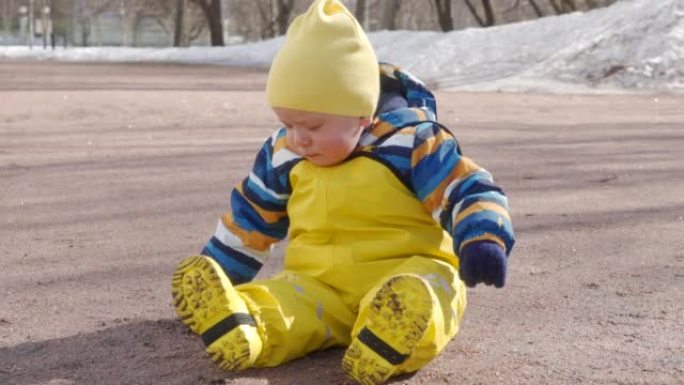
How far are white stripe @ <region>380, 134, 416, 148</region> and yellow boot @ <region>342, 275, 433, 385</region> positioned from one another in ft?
1.45

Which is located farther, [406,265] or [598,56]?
[598,56]

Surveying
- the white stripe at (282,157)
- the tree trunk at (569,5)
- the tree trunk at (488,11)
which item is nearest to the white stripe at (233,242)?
the white stripe at (282,157)

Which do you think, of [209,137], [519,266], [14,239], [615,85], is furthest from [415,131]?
[615,85]

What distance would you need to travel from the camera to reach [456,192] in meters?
2.53

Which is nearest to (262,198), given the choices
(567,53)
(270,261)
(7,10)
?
(270,261)

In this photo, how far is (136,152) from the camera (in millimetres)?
6758

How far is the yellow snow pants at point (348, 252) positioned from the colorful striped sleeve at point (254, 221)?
120 millimetres

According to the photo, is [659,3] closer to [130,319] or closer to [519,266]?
[519,266]

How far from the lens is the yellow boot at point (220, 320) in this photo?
2408 millimetres

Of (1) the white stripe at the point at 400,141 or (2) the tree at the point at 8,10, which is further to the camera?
(2) the tree at the point at 8,10

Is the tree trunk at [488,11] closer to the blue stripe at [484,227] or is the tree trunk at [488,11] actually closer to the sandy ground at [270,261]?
the sandy ground at [270,261]

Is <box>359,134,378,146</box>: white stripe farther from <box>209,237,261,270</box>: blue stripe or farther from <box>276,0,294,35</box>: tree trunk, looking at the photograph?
<box>276,0,294,35</box>: tree trunk

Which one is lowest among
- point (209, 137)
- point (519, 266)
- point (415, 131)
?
point (209, 137)

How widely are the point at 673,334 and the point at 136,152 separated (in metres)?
4.52
